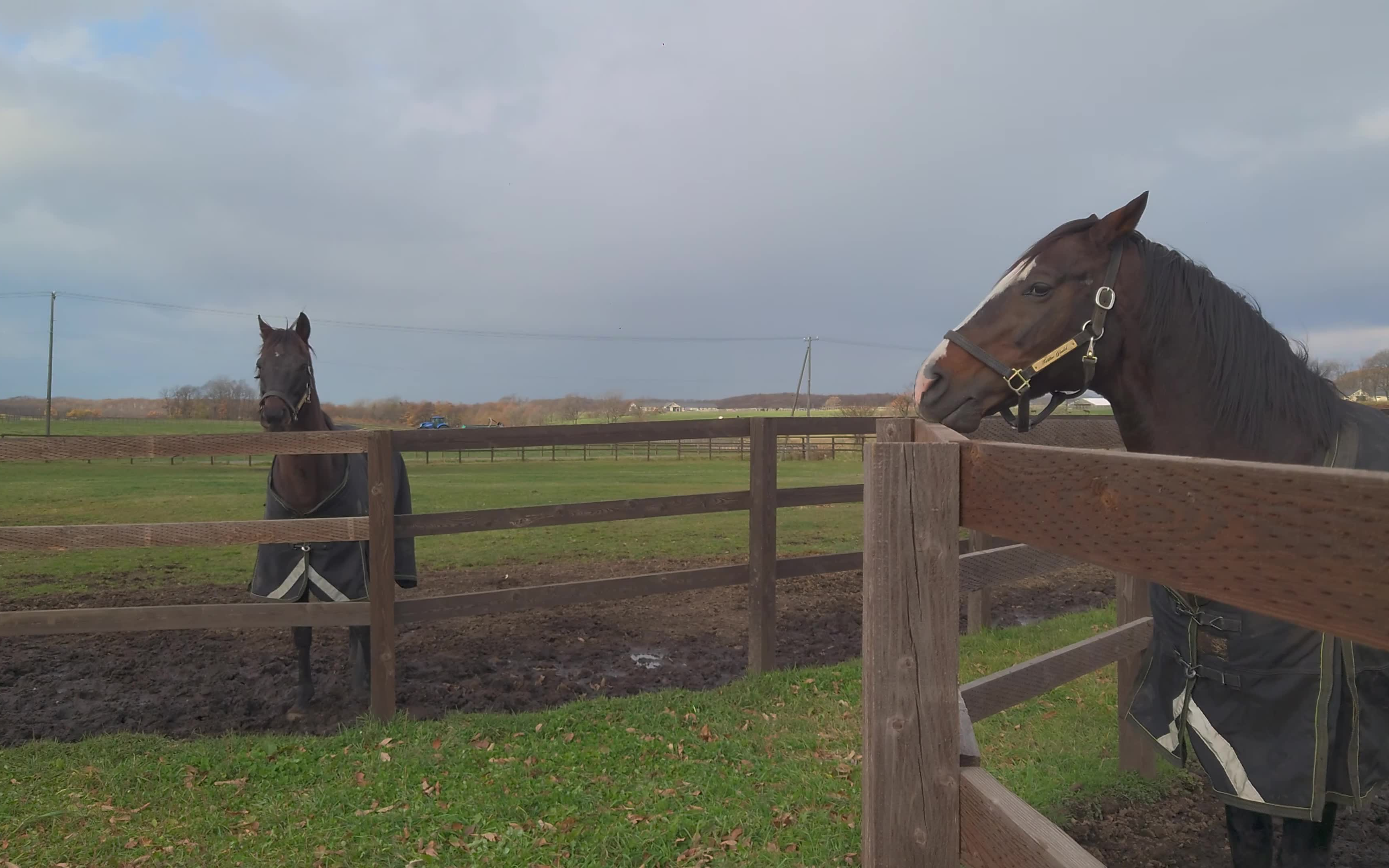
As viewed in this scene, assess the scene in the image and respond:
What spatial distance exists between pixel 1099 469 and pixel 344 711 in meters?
5.01

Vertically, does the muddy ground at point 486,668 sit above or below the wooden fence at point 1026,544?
below

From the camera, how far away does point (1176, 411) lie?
96.5 inches

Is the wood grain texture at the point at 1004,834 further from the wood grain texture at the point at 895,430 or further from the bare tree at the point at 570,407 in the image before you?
the bare tree at the point at 570,407

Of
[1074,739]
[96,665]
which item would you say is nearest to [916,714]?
[1074,739]

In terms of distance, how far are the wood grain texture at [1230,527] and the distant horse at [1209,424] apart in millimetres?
1274

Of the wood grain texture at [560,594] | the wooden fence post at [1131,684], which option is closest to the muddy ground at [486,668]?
the wooden fence post at [1131,684]

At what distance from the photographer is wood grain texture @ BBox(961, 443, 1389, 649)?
0.71m

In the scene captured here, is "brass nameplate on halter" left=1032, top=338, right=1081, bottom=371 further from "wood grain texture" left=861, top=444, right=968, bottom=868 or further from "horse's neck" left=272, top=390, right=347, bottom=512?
"horse's neck" left=272, top=390, right=347, bottom=512

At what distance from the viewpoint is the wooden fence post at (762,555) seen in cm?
531

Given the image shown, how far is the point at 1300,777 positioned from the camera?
204 cm

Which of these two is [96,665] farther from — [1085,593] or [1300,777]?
[1085,593]

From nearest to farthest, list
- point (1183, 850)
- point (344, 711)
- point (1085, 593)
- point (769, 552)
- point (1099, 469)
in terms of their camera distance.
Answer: point (1099, 469) → point (1183, 850) → point (344, 711) → point (769, 552) → point (1085, 593)

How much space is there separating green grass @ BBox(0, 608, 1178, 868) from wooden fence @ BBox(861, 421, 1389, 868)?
2115 mm

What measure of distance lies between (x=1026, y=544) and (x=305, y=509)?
4830 mm
